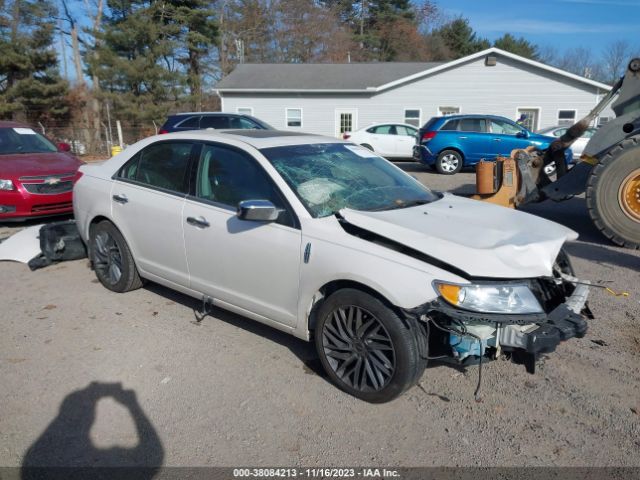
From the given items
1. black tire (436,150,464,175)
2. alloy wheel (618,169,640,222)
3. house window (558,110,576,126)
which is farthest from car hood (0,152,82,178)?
house window (558,110,576,126)

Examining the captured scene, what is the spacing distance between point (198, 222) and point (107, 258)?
168 cm

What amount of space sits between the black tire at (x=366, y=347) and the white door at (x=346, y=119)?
22853mm

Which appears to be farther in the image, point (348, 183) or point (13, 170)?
point (13, 170)

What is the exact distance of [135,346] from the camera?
4.09 metres

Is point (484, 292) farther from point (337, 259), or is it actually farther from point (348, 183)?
point (348, 183)

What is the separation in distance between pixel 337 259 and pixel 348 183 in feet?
3.10

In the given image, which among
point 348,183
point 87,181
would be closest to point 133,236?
point 87,181

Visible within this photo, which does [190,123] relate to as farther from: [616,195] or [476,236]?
[476,236]

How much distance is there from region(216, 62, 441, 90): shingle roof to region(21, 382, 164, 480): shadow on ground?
77.1ft

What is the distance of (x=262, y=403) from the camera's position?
3.31 metres

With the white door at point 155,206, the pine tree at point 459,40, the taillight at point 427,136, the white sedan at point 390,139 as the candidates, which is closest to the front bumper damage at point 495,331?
the white door at point 155,206

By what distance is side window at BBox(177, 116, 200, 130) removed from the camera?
47.0 feet

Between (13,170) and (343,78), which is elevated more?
(343,78)

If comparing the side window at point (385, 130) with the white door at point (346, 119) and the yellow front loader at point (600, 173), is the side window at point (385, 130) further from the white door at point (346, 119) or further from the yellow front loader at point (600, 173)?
the yellow front loader at point (600, 173)
